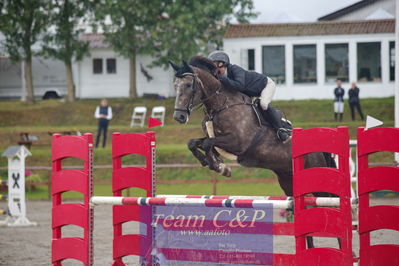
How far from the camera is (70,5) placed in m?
31.5

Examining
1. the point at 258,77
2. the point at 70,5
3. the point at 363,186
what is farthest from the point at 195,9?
the point at 363,186

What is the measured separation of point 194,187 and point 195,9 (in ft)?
43.6

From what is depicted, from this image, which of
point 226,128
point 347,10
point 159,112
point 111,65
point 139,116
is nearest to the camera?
point 226,128

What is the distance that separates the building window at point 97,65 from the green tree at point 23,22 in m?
4.40

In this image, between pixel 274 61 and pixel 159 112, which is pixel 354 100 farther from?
pixel 159 112

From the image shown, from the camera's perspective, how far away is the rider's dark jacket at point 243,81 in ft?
24.4

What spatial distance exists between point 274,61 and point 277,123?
2205cm

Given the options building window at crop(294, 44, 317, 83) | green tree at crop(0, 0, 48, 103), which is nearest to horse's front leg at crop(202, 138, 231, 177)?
building window at crop(294, 44, 317, 83)

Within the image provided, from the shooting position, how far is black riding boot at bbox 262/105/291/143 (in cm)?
741

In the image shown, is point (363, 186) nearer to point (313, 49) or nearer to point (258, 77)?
point (258, 77)

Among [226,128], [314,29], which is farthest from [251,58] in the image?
[226,128]

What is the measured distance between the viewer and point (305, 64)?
29.2 metres

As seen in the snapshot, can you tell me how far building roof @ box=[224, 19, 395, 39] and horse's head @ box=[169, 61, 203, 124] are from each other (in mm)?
22465

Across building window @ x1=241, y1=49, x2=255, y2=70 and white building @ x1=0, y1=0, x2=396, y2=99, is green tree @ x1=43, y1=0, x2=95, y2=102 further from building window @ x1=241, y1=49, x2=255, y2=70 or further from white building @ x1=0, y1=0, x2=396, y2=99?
building window @ x1=241, y1=49, x2=255, y2=70
